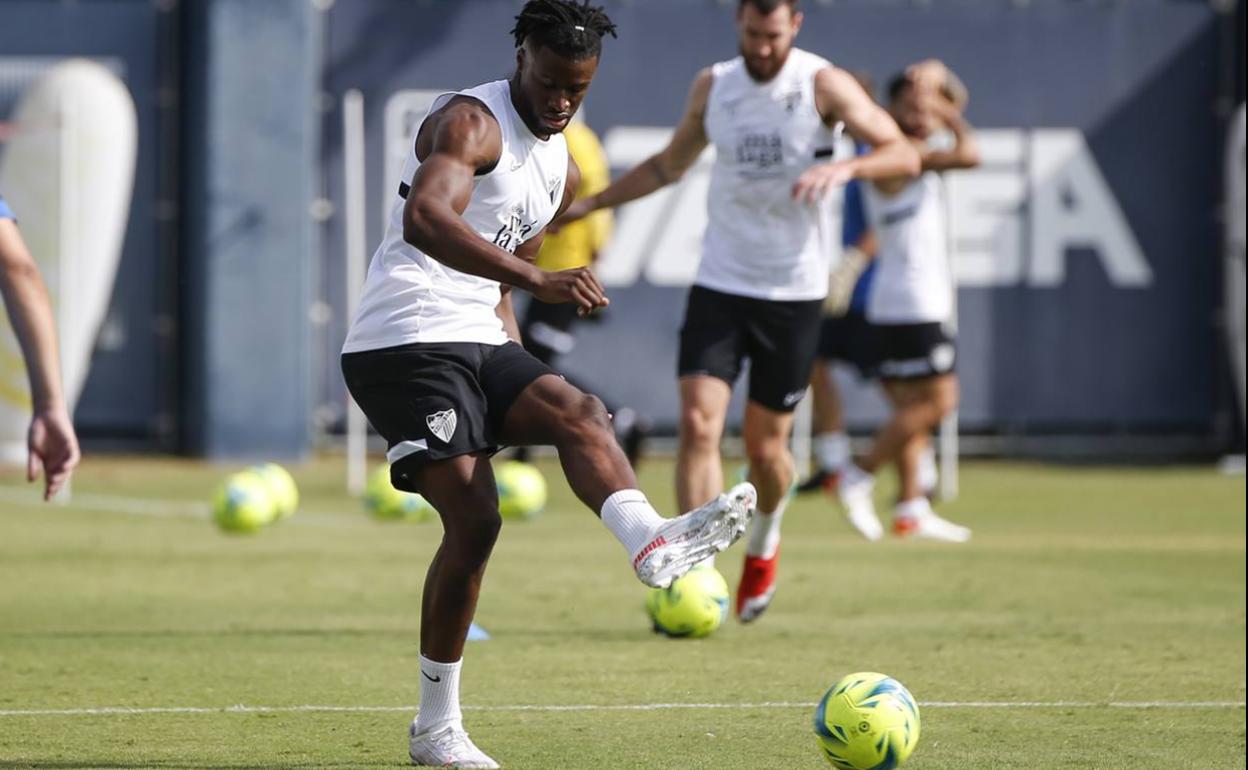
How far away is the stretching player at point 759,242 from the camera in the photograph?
9.13 m

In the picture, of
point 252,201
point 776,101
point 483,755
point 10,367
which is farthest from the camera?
point 252,201

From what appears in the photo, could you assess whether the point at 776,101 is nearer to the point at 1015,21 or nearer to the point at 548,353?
the point at 548,353

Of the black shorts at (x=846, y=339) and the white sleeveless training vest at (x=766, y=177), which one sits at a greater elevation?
the white sleeveless training vest at (x=766, y=177)

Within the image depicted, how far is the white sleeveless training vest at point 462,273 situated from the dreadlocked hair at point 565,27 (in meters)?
0.23

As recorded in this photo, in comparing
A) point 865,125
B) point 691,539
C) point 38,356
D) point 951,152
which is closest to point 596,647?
point 865,125

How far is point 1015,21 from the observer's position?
62.1 feet

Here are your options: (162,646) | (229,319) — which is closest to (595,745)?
(162,646)

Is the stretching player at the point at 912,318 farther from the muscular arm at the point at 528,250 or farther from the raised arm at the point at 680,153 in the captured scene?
the muscular arm at the point at 528,250

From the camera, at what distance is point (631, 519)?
5715 mm

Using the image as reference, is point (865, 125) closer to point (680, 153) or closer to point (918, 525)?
point (680, 153)

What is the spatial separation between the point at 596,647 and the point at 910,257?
5562 millimetres

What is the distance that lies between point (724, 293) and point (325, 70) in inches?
385

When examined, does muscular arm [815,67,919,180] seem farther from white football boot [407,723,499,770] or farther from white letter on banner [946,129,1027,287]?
white letter on banner [946,129,1027,287]

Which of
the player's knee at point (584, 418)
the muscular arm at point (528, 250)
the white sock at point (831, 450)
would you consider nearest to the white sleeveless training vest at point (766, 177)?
the muscular arm at point (528, 250)
